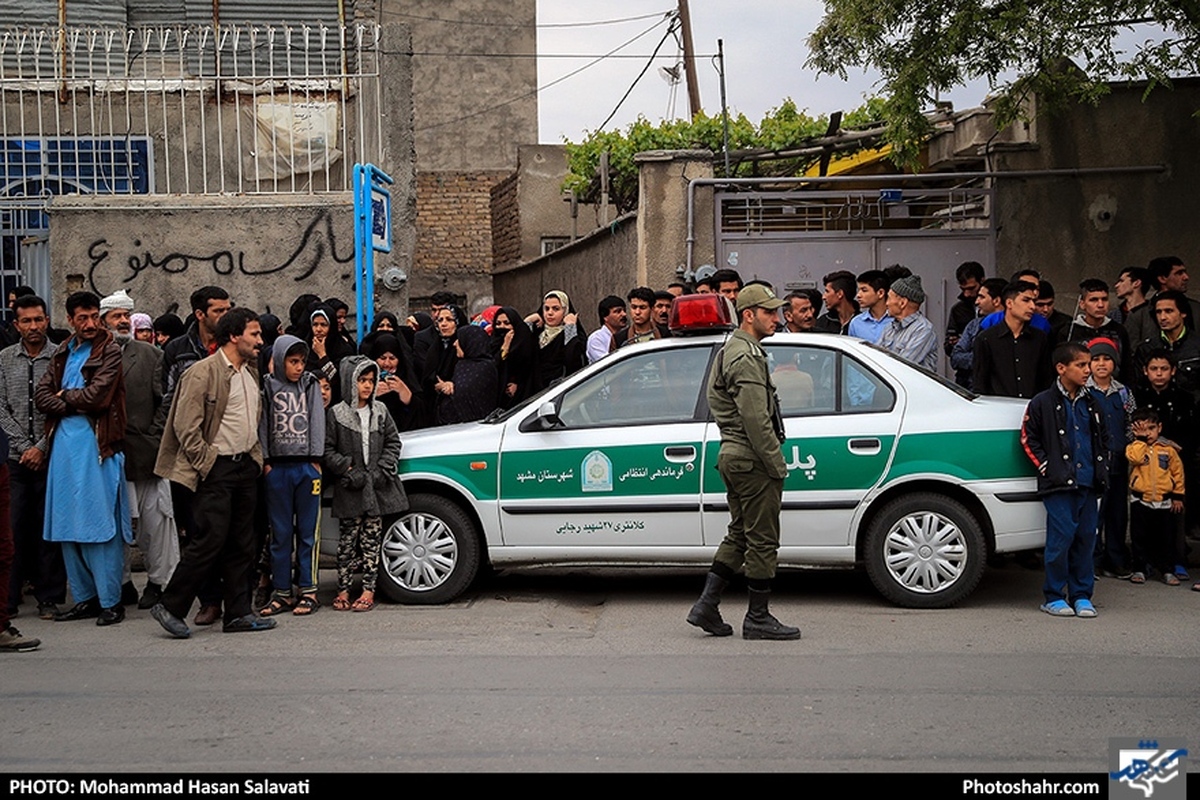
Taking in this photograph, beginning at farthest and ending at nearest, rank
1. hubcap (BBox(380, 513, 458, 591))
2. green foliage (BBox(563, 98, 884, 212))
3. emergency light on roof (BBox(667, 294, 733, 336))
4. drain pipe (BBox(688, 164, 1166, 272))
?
green foliage (BBox(563, 98, 884, 212)), drain pipe (BBox(688, 164, 1166, 272)), hubcap (BBox(380, 513, 458, 591)), emergency light on roof (BBox(667, 294, 733, 336))

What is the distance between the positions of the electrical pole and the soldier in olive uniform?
22244mm

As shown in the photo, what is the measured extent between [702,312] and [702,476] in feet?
3.20

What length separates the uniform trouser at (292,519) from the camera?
831cm

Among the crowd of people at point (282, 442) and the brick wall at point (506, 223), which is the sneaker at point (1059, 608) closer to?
the crowd of people at point (282, 442)

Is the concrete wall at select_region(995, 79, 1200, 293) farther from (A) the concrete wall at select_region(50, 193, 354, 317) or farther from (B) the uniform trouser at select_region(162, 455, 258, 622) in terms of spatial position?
(B) the uniform trouser at select_region(162, 455, 258, 622)

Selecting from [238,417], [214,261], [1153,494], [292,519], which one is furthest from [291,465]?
[1153,494]

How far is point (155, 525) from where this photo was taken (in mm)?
8586

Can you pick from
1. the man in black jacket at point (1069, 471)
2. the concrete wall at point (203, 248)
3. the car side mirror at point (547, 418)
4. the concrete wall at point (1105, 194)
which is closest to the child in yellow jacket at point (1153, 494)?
the man in black jacket at point (1069, 471)

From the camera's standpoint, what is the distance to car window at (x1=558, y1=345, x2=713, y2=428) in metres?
8.41

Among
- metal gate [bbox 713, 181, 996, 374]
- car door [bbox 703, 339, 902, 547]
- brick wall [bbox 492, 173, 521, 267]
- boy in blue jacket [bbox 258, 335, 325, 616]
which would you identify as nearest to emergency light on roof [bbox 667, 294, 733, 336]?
car door [bbox 703, 339, 902, 547]

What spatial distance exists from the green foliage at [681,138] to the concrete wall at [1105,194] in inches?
316

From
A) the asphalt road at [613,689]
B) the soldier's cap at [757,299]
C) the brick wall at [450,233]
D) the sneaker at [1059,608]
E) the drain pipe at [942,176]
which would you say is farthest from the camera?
the brick wall at [450,233]

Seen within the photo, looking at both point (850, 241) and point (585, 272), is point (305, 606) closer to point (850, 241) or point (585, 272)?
point (850, 241)
